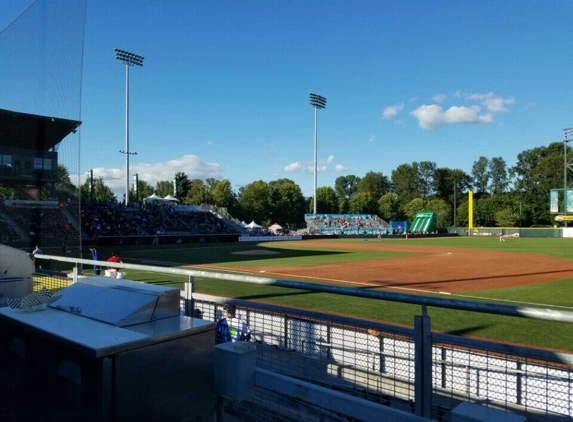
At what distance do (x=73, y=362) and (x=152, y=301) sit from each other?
0.43m

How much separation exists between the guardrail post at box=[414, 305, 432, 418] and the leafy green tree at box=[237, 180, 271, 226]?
92235mm

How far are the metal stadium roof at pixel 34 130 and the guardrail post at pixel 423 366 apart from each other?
34.3 ft

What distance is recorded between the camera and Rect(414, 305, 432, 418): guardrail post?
7.39 feet

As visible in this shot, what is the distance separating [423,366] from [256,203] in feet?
303

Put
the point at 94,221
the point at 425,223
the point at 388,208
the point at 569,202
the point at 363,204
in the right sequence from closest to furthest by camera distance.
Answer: the point at 94,221, the point at 569,202, the point at 425,223, the point at 388,208, the point at 363,204

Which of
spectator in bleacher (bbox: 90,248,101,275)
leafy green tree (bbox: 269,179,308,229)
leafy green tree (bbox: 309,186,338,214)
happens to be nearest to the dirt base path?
spectator in bleacher (bbox: 90,248,101,275)

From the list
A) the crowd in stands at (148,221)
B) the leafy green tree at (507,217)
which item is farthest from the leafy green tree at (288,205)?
the leafy green tree at (507,217)

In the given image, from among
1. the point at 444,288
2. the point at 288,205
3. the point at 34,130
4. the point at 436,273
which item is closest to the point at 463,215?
the point at 288,205

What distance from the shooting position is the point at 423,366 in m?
2.28

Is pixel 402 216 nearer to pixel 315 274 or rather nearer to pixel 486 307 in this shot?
pixel 315 274

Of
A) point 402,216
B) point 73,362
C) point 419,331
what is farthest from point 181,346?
point 402,216

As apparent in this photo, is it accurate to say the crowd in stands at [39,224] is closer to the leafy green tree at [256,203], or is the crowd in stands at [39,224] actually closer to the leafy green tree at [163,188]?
the leafy green tree at [256,203]

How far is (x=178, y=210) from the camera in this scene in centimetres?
5591

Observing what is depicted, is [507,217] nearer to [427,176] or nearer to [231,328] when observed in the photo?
[427,176]
